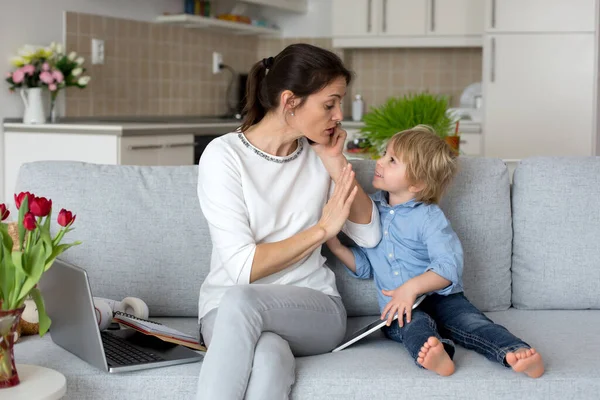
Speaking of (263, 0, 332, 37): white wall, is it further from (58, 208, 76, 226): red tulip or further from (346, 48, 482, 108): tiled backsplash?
(58, 208, 76, 226): red tulip

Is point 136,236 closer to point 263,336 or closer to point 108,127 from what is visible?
point 263,336

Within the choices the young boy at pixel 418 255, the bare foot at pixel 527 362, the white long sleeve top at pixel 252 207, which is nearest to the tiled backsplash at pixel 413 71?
the young boy at pixel 418 255

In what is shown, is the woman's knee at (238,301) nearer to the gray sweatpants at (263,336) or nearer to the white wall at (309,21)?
the gray sweatpants at (263,336)

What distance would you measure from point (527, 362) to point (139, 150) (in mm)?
2645

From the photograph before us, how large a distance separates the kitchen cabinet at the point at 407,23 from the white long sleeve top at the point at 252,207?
373 cm

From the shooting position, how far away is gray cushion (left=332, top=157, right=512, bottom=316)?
2.42 metres

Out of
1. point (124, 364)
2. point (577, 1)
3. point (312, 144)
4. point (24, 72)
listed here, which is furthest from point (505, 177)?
point (577, 1)

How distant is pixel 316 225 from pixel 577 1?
3.70 meters

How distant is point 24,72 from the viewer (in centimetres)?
412

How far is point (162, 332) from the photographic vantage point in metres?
2.09

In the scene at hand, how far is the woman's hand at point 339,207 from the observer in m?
2.10

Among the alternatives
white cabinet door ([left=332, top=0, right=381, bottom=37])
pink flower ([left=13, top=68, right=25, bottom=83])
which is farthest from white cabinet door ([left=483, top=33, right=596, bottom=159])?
pink flower ([left=13, top=68, right=25, bottom=83])

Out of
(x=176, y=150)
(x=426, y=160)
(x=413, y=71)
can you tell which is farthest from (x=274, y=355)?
(x=413, y=71)

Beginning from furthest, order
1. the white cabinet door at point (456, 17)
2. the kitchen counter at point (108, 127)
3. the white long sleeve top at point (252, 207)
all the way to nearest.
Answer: the white cabinet door at point (456, 17) < the kitchen counter at point (108, 127) < the white long sleeve top at point (252, 207)
